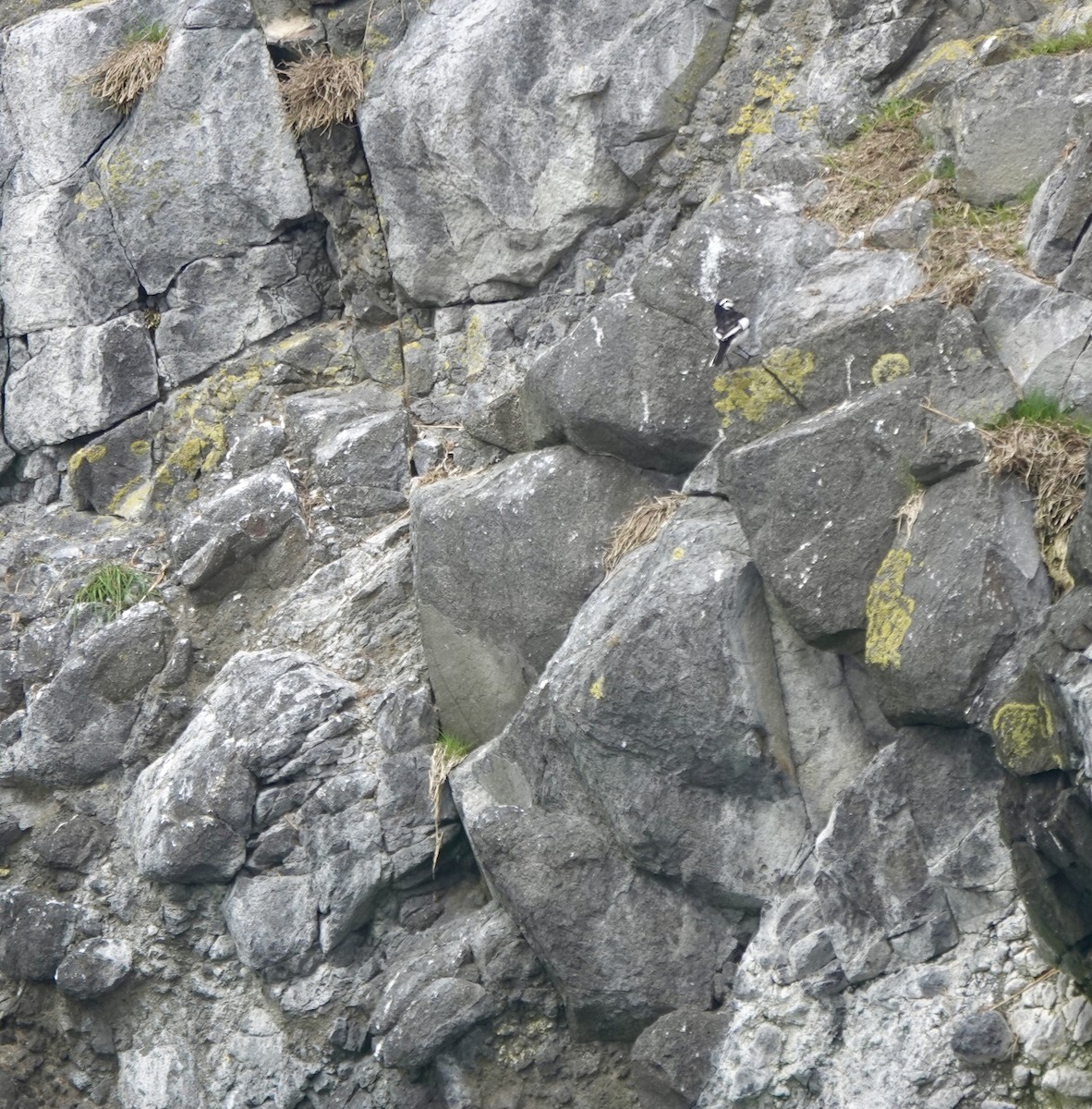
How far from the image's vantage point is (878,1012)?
218 inches

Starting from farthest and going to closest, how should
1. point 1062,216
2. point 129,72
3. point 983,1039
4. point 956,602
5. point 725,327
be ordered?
point 129,72
point 725,327
point 1062,216
point 956,602
point 983,1039

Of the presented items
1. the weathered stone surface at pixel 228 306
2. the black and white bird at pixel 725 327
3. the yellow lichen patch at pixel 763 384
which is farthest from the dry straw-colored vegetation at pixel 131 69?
the yellow lichen patch at pixel 763 384

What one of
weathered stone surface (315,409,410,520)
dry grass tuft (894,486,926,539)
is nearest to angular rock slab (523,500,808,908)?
dry grass tuft (894,486,926,539)

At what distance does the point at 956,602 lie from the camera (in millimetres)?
5363

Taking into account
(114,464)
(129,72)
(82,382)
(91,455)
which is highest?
(129,72)

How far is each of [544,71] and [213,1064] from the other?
5.40 metres

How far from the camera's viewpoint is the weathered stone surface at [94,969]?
7348 millimetres

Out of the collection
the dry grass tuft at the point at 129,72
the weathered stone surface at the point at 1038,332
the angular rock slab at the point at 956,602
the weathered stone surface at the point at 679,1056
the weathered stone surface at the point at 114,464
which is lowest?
the weathered stone surface at the point at 679,1056

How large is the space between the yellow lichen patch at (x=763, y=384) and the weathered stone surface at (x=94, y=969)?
12.8 feet

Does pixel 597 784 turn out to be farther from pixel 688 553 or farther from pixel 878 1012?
pixel 878 1012

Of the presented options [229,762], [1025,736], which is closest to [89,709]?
[229,762]

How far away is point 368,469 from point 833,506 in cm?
328

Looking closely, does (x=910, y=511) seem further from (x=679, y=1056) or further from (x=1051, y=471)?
(x=679, y=1056)

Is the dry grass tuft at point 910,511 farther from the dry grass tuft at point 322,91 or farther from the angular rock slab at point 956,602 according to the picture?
the dry grass tuft at point 322,91
